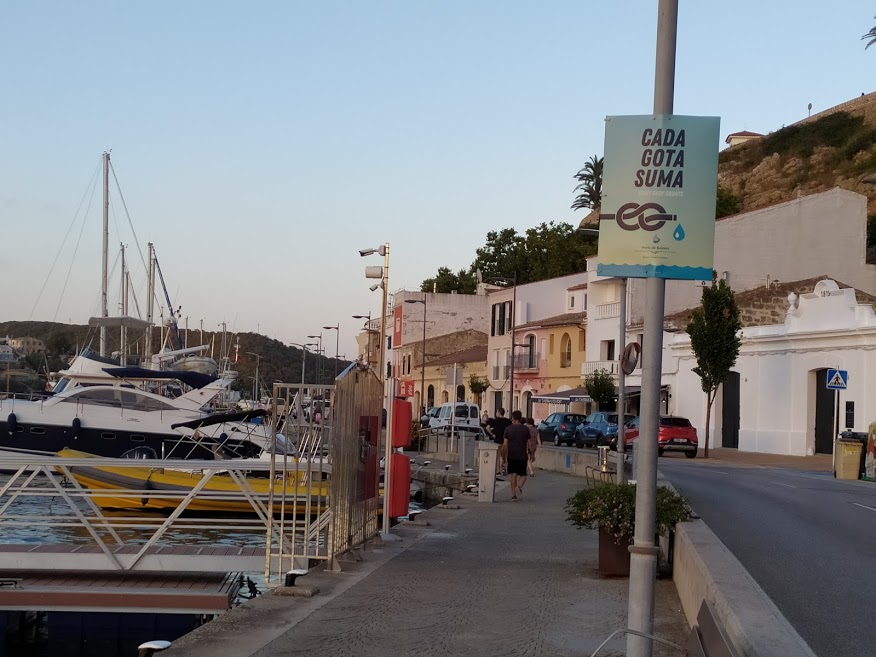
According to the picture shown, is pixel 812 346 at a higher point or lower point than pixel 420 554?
higher

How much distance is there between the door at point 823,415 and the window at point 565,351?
26.2m

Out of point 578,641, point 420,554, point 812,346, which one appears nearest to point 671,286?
point 812,346

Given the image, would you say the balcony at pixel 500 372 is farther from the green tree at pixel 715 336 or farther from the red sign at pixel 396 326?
the green tree at pixel 715 336

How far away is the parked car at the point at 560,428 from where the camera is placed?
51688mm

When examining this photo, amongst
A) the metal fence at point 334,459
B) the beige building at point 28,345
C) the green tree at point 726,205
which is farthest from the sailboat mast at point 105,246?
the beige building at point 28,345

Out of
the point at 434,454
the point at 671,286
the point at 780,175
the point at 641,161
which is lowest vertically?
the point at 434,454

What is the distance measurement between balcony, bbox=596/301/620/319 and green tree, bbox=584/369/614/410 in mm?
4376

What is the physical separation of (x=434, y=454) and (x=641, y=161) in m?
42.9

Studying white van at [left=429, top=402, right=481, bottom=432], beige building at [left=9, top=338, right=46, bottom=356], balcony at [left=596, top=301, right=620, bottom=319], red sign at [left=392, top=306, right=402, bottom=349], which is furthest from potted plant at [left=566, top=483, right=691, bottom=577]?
beige building at [left=9, top=338, right=46, bottom=356]

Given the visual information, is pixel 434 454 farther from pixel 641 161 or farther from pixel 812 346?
pixel 641 161

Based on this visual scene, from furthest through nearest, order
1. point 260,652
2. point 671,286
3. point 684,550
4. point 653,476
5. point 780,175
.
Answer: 1. point 780,175
2. point 671,286
3. point 684,550
4. point 260,652
5. point 653,476

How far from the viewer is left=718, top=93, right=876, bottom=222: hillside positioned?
10102 cm

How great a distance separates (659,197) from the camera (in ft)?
22.6

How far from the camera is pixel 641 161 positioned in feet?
22.8
